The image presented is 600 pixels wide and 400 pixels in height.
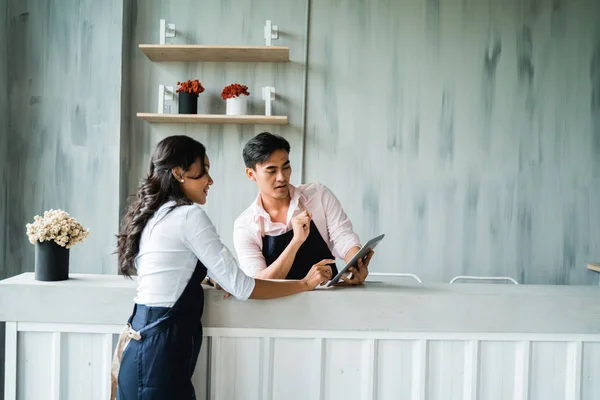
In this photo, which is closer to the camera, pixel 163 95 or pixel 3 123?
pixel 3 123

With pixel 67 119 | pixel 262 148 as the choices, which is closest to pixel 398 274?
pixel 262 148

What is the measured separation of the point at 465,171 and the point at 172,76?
1856mm

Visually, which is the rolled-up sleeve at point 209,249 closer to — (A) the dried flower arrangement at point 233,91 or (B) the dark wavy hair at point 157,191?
(B) the dark wavy hair at point 157,191

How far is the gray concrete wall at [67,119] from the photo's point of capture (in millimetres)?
2959

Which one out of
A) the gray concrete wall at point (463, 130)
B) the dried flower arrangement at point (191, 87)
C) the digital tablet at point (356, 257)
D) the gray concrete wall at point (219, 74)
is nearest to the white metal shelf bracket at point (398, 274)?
the gray concrete wall at point (463, 130)

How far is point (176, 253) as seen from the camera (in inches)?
52.7

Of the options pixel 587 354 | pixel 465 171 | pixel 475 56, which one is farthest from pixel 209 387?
pixel 475 56

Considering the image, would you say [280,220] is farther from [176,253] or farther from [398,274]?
[398,274]

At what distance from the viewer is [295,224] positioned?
5.83ft

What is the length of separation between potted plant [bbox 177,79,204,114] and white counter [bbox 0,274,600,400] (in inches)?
66.3

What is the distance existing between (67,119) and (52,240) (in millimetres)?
1645

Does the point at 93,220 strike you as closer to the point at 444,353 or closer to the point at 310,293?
the point at 310,293

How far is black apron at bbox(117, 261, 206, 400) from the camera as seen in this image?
130 cm

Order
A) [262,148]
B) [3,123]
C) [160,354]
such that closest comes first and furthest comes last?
[160,354] < [262,148] < [3,123]
